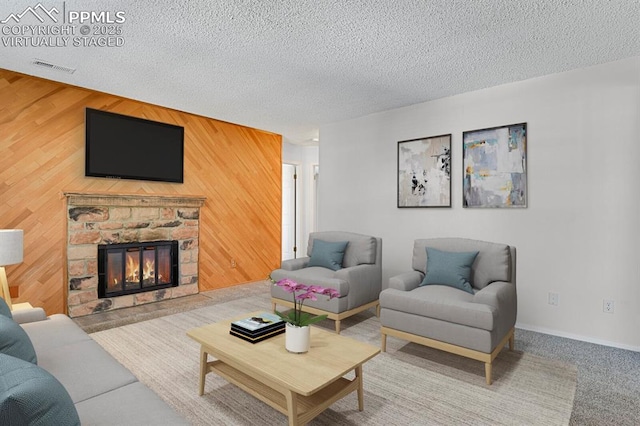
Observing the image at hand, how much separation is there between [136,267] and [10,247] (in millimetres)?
1789

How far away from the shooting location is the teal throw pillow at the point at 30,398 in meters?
0.82

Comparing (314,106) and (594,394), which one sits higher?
(314,106)

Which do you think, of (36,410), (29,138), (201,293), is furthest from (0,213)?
(36,410)

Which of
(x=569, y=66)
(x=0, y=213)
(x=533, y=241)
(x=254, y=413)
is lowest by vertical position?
(x=254, y=413)

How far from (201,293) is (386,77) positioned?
3829 millimetres

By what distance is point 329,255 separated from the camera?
3.94 metres

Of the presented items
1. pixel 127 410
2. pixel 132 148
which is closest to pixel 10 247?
pixel 132 148

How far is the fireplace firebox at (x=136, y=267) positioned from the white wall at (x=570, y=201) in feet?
11.1

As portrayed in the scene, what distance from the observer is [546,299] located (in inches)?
137

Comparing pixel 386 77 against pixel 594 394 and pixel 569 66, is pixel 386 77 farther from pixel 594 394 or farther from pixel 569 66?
pixel 594 394

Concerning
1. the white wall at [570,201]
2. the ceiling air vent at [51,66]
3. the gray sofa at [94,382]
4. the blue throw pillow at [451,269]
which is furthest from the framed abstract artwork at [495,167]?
the ceiling air vent at [51,66]

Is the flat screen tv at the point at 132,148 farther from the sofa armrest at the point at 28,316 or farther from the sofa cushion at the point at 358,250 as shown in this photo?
the sofa cushion at the point at 358,250

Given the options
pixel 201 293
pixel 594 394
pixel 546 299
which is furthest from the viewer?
pixel 201 293

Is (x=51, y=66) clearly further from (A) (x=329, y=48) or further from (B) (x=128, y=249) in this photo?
(A) (x=329, y=48)
